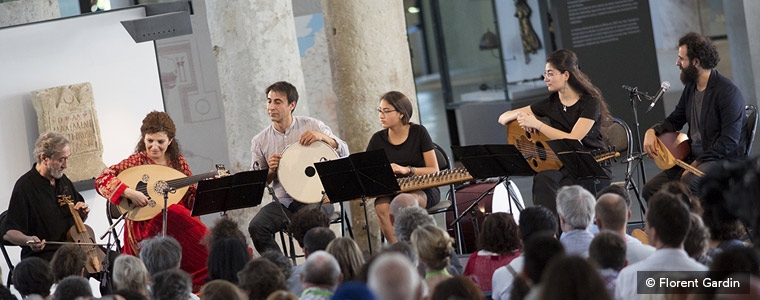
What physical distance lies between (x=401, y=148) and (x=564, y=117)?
1076 millimetres

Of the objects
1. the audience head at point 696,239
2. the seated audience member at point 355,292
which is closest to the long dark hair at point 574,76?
the audience head at point 696,239

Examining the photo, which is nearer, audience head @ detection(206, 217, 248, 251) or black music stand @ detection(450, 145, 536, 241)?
audience head @ detection(206, 217, 248, 251)

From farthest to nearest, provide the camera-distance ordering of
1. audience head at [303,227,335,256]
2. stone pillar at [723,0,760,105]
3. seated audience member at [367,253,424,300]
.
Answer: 1. stone pillar at [723,0,760,105]
2. audience head at [303,227,335,256]
3. seated audience member at [367,253,424,300]

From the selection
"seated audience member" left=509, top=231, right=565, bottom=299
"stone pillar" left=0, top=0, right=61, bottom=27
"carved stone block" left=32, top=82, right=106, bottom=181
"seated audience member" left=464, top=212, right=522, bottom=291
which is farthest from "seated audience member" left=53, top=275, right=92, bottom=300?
"stone pillar" left=0, top=0, right=61, bottom=27

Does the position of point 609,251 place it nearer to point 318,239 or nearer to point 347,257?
point 347,257

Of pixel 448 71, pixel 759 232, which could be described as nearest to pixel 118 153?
pixel 759 232

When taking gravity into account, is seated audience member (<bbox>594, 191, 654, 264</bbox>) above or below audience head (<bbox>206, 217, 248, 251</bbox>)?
below

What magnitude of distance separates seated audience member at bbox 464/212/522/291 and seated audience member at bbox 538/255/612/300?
94.2 inches

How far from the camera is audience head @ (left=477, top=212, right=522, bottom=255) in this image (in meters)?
4.92

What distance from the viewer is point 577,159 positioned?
642cm

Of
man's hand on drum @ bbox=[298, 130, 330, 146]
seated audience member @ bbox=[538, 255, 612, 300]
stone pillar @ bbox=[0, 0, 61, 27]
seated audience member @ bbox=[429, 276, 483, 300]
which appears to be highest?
stone pillar @ bbox=[0, 0, 61, 27]

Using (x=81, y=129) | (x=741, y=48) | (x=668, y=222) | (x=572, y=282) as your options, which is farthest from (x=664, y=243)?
(x=741, y=48)

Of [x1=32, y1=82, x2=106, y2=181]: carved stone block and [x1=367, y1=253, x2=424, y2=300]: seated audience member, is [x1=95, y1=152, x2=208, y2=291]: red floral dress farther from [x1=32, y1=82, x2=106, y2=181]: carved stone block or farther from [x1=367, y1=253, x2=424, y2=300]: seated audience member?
[x1=367, y1=253, x2=424, y2=300]: seated audience member

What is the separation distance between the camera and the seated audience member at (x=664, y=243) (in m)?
4.01
